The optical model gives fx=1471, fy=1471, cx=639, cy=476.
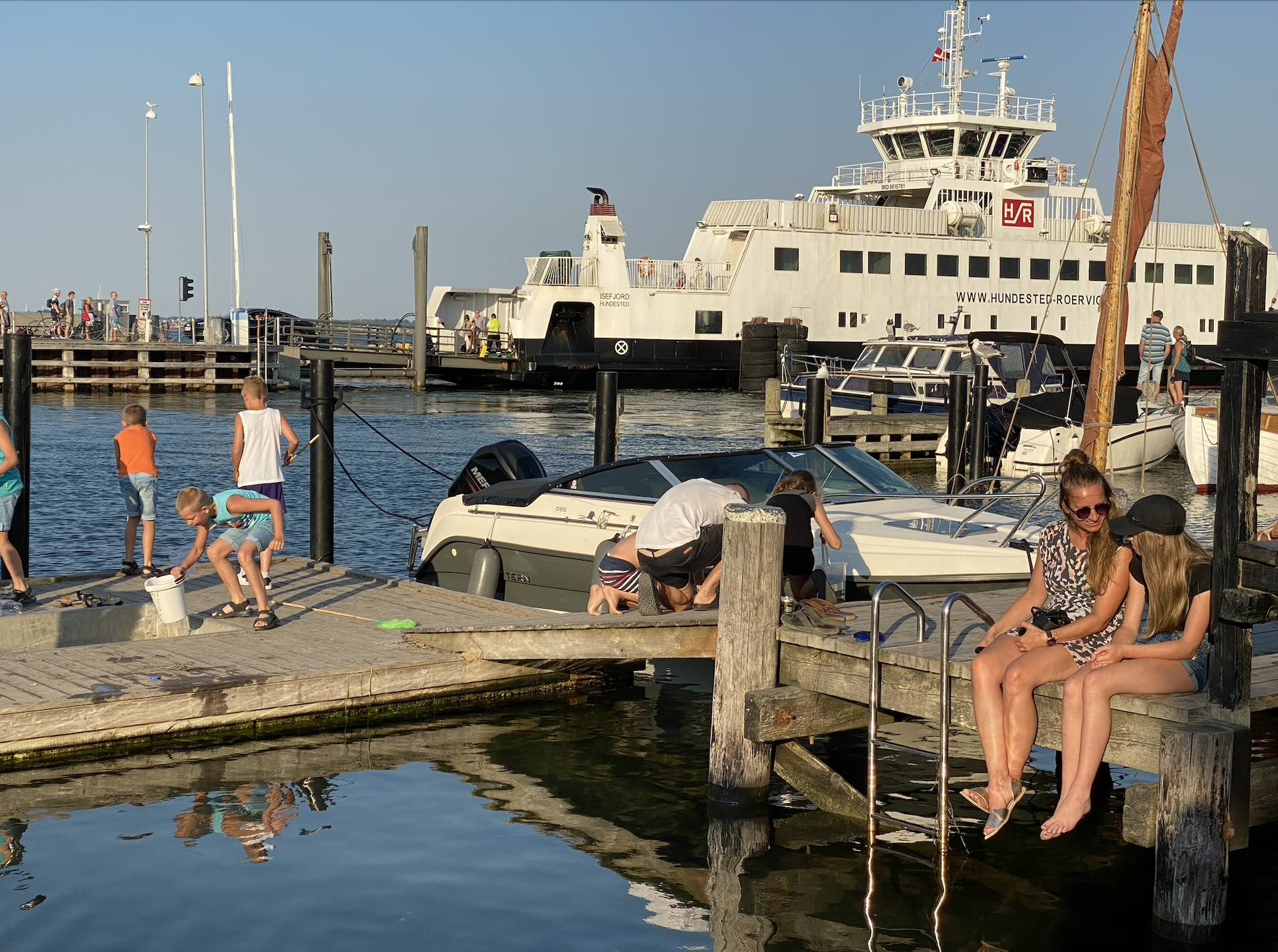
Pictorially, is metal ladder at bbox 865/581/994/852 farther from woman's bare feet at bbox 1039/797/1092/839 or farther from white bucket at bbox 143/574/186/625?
white bucket at bbox 143/574/186/625

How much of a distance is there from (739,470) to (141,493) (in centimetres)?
501

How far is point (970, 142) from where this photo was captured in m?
48.5

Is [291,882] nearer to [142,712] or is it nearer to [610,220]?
[142,712]

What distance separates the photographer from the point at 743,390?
160 ft

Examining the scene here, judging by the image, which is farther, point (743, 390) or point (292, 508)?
point (743, 390)

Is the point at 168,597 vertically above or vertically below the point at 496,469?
below

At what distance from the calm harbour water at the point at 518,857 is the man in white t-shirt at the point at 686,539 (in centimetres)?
116

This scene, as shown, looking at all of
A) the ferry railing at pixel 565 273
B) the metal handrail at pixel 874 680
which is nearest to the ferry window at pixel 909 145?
the ferry railing at pixel 565 273

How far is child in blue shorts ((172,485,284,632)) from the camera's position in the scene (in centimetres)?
1035

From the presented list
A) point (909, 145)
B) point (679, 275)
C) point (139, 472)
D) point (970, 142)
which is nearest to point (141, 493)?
point (139, 472)

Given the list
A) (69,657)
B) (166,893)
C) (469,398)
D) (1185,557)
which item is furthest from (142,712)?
(469,398)

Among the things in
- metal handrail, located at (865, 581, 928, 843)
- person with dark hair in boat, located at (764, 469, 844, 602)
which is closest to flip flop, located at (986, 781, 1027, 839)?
metal handrail, located at (865, 581, 928, 843)

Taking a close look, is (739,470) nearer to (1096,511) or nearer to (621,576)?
(621,576)

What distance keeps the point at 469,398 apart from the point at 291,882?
4055 centimetres
